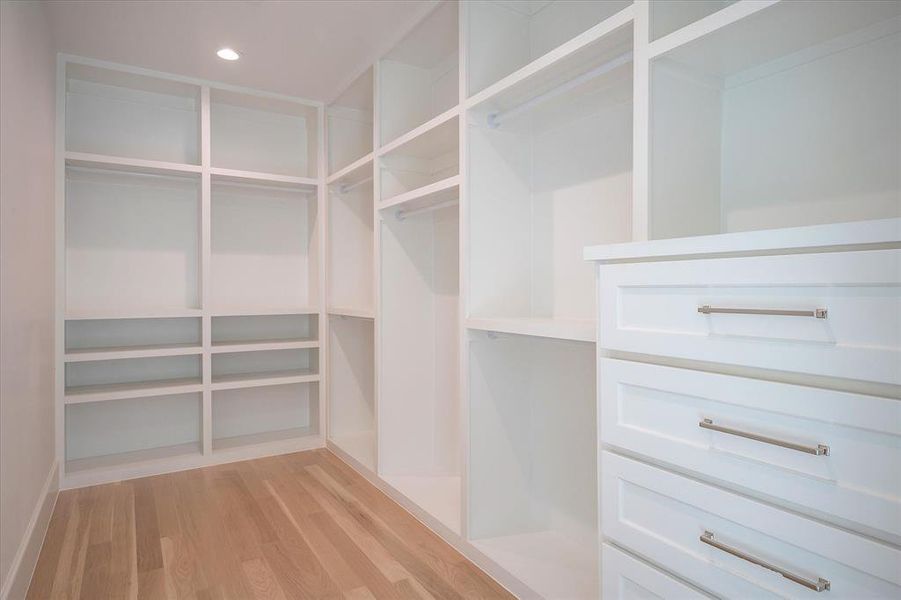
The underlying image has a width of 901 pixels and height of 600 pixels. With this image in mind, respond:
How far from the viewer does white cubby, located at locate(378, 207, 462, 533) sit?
9.24ft

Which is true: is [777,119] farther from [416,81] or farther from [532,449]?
[416,81]

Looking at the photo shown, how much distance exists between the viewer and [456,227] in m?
2.84

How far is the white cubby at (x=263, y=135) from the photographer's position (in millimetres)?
3547

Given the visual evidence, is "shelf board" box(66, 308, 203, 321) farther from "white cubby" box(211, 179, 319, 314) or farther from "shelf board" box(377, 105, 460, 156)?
"shelf board" box(377, 105, 460, 156)

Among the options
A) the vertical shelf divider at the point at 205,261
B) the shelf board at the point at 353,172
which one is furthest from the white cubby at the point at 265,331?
the shelf board at the point at 353,172

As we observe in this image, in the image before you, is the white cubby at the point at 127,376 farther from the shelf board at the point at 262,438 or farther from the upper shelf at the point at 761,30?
the upper shelf at the point at 761,30

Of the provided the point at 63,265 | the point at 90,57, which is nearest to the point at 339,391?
the point at 63,265

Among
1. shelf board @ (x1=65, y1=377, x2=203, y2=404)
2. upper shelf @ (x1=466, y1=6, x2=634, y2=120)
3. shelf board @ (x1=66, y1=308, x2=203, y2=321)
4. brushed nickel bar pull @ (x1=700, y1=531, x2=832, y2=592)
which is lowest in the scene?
shelf board @ (x1=65, y1=377, x2=203, y2=404)

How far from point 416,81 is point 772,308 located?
2.47m

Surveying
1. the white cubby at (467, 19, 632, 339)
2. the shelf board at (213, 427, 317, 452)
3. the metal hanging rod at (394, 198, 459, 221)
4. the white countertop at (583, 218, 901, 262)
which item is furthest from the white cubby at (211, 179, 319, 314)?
the white countertop at (583, 218, 901, 262)

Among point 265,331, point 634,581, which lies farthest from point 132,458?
point 634,581

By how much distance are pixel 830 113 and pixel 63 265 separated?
11.1ft

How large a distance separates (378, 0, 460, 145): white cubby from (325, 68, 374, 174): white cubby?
0.59 metres

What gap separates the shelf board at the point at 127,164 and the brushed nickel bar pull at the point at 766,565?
323cm
